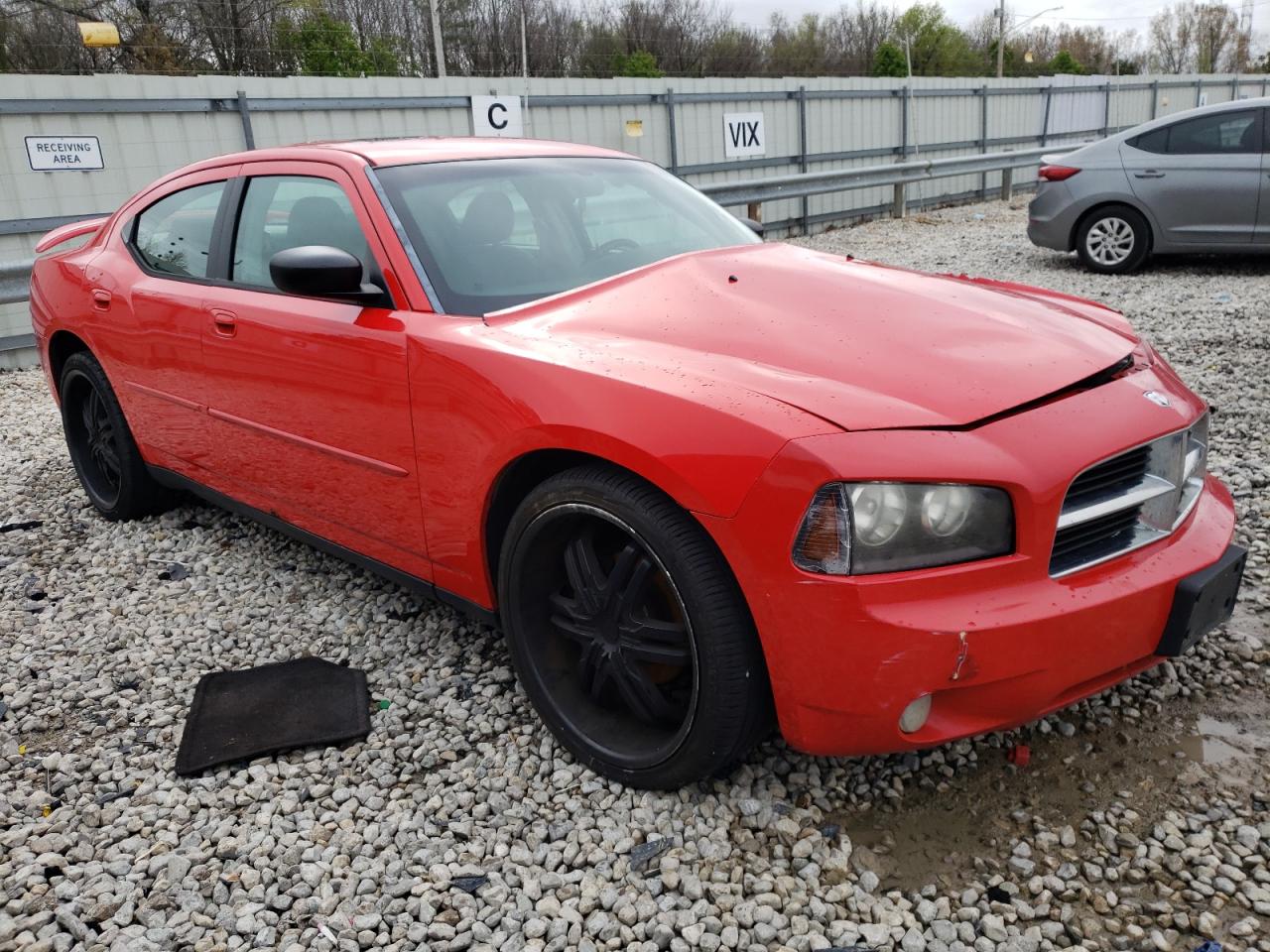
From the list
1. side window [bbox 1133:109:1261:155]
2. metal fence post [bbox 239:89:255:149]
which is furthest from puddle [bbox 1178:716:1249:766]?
metal fence post [bbox 239:89:255:149]

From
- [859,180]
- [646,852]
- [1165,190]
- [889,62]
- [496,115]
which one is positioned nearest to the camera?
[646,852]

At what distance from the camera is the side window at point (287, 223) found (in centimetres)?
322

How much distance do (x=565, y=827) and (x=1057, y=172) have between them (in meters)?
9.18

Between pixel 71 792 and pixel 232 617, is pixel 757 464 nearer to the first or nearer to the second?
pixel 71 792

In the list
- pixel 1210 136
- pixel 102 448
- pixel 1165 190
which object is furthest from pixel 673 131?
pixel 102 448

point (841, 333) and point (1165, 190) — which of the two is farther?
point (1165, 190)

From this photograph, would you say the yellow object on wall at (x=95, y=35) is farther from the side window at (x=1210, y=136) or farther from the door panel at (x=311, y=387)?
the side window at (x=1210, y=136)

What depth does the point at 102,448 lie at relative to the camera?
15.8ft

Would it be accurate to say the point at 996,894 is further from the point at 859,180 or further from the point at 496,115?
the point at 859,180

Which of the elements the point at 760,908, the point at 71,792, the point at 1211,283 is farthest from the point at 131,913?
the point at 1211,283

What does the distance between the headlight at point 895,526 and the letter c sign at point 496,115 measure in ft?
37.7

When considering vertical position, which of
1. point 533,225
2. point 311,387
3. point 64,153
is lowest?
point 311,387

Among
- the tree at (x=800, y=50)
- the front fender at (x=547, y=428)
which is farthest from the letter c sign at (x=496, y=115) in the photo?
the tree at (x=800, y=50)

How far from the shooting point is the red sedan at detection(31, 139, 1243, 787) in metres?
2.08
